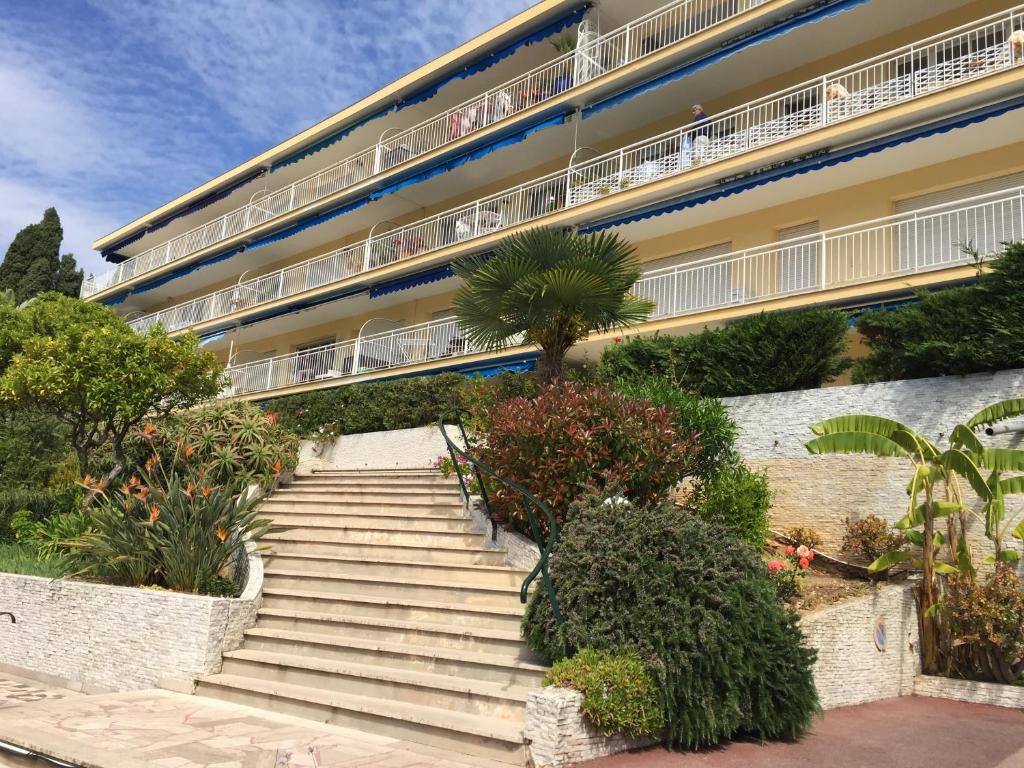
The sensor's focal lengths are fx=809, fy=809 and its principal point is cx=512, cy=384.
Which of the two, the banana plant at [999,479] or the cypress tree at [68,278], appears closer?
the banana plant at [999,479]

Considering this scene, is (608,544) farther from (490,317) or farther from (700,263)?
(700,263)

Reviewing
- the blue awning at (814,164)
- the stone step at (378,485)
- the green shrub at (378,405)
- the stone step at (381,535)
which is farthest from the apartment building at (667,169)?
the stone step at (381,535)

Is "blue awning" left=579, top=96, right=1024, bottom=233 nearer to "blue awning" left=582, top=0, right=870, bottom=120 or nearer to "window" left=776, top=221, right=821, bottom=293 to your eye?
"window" left=776, top=221, right=821, bottom=293

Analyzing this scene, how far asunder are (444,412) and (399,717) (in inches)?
437

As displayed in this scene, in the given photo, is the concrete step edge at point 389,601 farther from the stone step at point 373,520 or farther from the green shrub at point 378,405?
the green shrub at point 378,405

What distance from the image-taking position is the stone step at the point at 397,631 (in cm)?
795

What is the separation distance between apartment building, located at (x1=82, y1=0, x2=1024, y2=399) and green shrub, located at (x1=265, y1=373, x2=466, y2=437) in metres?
1.83

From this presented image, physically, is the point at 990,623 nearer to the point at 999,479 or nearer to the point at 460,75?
the point at 999,479

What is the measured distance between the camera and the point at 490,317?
1243 centimetres

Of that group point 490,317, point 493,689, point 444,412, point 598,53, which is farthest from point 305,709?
point 598,53

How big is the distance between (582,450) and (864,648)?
380cm

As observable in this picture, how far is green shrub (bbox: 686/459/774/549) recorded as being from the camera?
35.8ft

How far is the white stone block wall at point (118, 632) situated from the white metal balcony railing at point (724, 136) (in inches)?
400

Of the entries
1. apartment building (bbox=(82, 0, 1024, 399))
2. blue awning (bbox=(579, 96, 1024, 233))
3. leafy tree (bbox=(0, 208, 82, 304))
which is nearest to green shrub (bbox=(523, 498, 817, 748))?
apartment building (bbox=(82, 0, 1024, 399))
